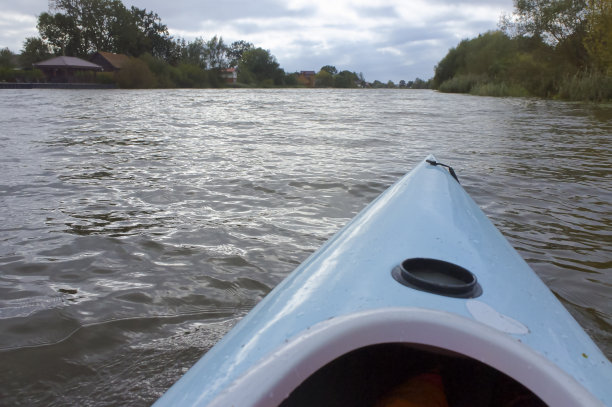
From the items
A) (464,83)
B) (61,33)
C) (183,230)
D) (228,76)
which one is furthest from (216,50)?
(183,230)

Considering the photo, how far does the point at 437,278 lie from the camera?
1214 mm

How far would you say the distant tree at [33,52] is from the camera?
52.6 meters

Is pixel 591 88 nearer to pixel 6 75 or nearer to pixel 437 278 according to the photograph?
pixel 437 278

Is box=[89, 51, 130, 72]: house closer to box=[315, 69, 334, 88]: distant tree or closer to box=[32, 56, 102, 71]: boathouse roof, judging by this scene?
box=[32, 56, 102, 71]: boathouse roof

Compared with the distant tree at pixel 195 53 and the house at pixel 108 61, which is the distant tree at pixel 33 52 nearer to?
the house at pixel 108 61

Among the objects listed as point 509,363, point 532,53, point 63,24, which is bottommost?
point 509,363

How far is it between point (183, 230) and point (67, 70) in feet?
144

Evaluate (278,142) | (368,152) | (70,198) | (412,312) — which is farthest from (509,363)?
(278,142)

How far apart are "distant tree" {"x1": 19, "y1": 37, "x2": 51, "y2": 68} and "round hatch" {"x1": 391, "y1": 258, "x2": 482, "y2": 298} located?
61.9m

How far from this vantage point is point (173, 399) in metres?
0.90

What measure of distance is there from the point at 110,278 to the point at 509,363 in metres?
2.12

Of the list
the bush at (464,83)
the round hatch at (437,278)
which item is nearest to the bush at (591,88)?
the bush at (464,83)

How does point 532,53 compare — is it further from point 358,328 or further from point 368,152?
point 358,328

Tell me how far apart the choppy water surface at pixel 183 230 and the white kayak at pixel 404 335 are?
0.72 metres
